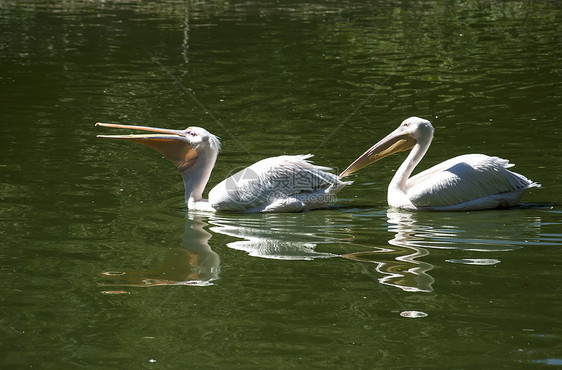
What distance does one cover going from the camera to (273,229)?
5902 mm

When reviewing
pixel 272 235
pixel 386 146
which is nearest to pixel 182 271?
pixel 272 235

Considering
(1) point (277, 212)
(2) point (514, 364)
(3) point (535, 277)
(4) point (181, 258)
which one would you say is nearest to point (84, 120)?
(1) point (277, 212)

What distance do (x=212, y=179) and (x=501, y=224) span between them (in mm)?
2776

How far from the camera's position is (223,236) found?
5.80 metres

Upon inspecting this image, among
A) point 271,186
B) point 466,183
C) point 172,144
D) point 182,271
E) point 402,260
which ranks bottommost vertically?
point 182,271

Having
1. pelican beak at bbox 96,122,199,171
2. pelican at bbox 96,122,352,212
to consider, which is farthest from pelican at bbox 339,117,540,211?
pelican beak at bbox 96,122,199,171

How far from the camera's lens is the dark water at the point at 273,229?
3.89m

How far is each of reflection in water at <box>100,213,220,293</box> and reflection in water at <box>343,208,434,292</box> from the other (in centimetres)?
90

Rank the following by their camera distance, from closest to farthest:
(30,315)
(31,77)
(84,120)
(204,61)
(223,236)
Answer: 1. (30,315)
2. (223,236)
3. (84,120)
4. (31,77)
5. (204,61)

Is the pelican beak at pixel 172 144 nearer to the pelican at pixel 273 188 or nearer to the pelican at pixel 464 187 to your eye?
the pelican at pixel 273 188

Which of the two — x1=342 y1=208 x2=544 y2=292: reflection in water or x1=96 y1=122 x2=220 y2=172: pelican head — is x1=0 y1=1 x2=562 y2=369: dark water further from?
x1=96 y1=122 x2=220 y2=172: pelican head

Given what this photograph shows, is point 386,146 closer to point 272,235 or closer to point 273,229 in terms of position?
point 273,229

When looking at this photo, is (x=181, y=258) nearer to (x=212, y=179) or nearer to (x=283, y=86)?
(x=212, y=179)

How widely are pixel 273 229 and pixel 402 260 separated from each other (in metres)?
1.17
